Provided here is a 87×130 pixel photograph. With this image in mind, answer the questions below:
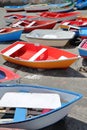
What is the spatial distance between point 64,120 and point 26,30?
26.0 ft

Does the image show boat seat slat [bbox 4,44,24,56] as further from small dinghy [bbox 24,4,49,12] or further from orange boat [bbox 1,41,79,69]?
small dinghy [bbox 24,4,49,12]

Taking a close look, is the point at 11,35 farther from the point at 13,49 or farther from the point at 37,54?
the point at 37,54

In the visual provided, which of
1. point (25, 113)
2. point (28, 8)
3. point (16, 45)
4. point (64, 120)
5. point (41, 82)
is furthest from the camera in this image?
point (28, 8)

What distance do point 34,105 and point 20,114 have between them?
378mm

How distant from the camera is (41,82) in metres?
8.51

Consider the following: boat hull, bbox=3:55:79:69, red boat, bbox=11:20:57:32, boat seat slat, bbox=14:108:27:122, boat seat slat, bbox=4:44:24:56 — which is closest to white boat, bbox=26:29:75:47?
boat seat slat, bbox=4:44:24:56

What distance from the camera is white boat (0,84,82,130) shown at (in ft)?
18.2

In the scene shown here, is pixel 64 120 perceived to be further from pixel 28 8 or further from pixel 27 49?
pixel 28 8

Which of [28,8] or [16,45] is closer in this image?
[16,45]

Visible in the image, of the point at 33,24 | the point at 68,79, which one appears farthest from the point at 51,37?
the point at 68,79

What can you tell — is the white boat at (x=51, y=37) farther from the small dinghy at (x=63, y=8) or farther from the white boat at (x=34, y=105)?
the small dinghy at (x=63, y=8)

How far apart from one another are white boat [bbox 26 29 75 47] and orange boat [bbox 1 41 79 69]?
41.8 inches

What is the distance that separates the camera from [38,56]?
950 centimetres

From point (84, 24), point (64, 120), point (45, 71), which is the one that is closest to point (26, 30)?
point (84, 24)
